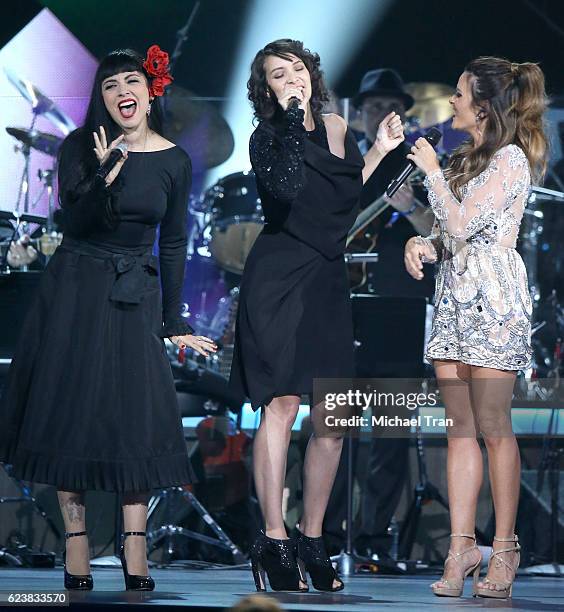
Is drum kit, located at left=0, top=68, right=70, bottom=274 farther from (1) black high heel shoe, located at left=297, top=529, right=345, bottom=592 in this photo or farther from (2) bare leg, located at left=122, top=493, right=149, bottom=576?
(1) black high heel shoe, located at left=297, top=529, right=345, bottom=592

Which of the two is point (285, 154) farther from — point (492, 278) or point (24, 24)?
point (24, 24)

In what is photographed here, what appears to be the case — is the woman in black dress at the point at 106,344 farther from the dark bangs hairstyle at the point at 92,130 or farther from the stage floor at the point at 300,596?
the stage floor at the point at 300,596

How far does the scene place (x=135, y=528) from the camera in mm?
3188

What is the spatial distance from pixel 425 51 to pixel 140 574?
3.34 m

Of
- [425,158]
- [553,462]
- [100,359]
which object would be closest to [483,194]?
[425,158]

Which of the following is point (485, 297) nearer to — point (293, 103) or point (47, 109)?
point (293, 103)

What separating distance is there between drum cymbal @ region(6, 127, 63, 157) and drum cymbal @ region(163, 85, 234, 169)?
0.58m

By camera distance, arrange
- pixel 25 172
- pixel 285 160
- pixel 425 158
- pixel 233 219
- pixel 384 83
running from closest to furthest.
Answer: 1. pixel 285 160
2. pixel 425 158
3. pixel 384 83
4. pixel 25 172
5. pixel 233 219

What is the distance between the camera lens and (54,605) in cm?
270

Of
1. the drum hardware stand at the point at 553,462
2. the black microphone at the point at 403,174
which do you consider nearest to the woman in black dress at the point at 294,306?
the black microphone at the point at 403,174

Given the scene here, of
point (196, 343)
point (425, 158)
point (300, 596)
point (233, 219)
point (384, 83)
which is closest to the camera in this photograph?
point (300, 596)

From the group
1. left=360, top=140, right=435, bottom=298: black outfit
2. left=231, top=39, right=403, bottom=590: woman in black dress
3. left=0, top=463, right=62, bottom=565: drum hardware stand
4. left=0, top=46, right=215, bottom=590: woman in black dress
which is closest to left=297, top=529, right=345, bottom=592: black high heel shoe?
left=231, top=39, right=403, bottom=590: woman in black dress

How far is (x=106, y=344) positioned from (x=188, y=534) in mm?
2432

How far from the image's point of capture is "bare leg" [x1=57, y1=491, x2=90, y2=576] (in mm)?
3191
